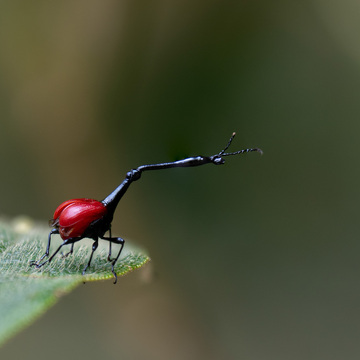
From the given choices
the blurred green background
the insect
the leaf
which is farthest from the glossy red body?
the blurred green background

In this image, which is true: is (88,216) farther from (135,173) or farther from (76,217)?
(135,173)

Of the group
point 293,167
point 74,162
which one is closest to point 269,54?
point 293,167

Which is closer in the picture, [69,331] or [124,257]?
[124,257]

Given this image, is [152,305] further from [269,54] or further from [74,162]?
[269,54]

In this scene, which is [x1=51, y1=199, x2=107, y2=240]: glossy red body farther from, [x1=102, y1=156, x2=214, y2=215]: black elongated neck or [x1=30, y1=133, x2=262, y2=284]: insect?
[x1=102, y1=156, x2=214, y2=215]: black elongated neck

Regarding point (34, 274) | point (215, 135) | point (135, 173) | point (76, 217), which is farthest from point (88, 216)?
point (215, 135)

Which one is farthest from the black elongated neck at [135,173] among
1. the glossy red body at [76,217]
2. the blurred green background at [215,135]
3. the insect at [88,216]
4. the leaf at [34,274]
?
the blurred green background at [215,135]
